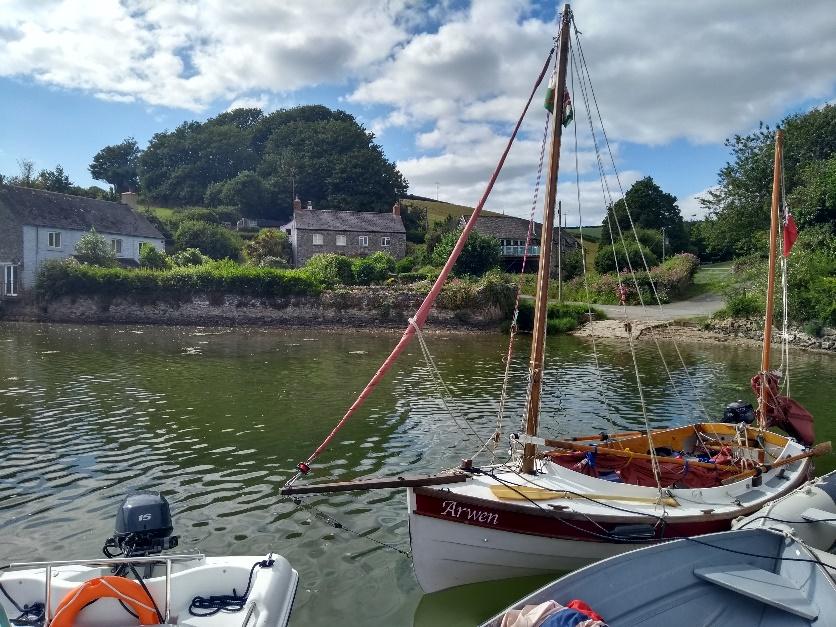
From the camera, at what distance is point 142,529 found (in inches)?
301

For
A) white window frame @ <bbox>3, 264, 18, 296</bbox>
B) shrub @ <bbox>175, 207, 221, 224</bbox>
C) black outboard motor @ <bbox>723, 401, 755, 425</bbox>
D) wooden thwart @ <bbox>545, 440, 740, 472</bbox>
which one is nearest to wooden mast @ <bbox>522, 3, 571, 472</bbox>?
wooden thwart @ <bbox>545, 440, 740, 472</bbox>

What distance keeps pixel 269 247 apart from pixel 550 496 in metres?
64.9

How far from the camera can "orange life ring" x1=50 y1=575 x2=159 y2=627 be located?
19.9ft

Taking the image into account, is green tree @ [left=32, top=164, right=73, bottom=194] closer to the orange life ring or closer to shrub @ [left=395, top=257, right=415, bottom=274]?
shrub @ [left=395, top=257, right=415, bottom=274]

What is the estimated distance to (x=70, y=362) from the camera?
2797cm

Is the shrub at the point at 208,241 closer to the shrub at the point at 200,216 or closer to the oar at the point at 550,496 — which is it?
the shrub at the point at 200,216

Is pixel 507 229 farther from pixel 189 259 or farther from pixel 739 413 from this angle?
pixel 739 413

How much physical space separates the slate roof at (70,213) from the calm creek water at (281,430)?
20550 mm

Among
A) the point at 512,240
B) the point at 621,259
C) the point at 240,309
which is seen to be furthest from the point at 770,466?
the point at 512,240

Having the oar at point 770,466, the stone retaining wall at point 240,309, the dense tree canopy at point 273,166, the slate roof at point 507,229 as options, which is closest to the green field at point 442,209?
the dense tree canopy at point 273,166

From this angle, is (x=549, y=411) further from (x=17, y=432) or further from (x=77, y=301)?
(x=77, y=301)

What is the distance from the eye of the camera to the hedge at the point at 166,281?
→ 1906 inches

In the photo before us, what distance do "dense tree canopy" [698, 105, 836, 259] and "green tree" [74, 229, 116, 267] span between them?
51352mm

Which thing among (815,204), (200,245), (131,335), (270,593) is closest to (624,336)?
(815,204)
